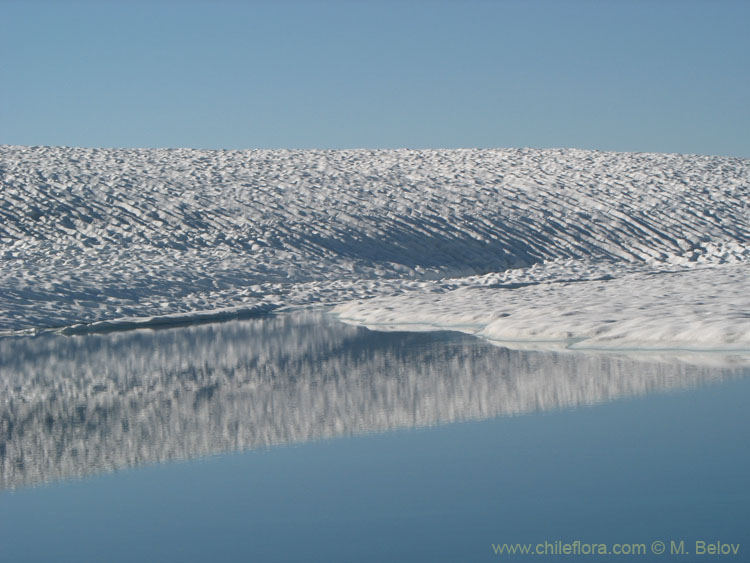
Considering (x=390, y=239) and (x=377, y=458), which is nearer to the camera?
(x=377, y=458)

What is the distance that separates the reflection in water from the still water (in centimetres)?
2

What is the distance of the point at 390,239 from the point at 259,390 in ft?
28.1

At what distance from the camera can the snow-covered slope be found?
7781 mm

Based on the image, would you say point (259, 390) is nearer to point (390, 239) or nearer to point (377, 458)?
point (377, 458)

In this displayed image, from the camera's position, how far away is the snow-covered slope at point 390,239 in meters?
7.78

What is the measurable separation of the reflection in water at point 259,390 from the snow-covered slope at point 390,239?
2.85ft

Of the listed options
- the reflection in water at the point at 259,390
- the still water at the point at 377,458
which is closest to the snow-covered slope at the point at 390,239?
the reflection in water at the point at 259,390

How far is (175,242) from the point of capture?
12375 millimetres

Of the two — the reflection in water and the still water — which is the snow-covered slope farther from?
the still water

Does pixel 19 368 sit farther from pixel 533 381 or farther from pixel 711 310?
pixel 711 310

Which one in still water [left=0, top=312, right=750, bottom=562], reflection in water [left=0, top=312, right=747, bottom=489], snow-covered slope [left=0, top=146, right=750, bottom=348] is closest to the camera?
still water [left=0, top=312, right=750, bottom=562]

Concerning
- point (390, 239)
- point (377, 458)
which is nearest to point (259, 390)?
point (377, 458)

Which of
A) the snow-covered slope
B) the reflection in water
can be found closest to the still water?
the reflection in water

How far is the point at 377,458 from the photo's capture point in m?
3.22
